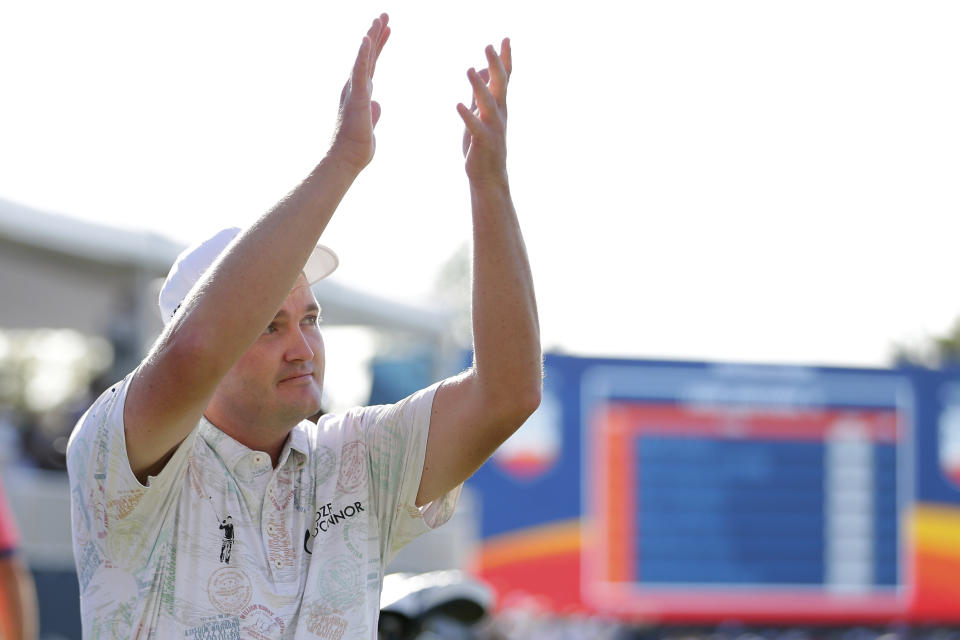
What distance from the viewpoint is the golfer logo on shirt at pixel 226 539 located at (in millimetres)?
1805

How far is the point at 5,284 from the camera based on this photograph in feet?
33.8

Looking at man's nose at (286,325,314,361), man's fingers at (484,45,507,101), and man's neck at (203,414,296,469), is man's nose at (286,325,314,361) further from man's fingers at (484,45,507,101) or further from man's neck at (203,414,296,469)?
man's fingers at (484,45,507,101)

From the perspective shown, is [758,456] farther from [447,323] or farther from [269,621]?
[269,621]

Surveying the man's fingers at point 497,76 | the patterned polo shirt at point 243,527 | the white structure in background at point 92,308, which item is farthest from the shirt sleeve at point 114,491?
the white structure in background at point 92,308

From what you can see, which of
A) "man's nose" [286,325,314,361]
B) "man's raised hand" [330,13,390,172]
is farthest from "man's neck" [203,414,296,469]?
"man's raised hand" [330,13,390,172]

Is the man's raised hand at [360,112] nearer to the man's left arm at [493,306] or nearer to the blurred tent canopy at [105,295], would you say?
the man's left arm at [493,306]

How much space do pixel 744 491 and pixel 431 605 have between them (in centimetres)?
935

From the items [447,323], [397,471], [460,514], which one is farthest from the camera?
[447,323]

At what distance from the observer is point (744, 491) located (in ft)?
39.6

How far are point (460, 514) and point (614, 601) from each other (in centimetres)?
341

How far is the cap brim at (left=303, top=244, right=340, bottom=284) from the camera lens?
2127 mm

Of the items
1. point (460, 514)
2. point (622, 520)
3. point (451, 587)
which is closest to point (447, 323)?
point (460, 514)

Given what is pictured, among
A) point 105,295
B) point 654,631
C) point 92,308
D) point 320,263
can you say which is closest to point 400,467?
point 320,263

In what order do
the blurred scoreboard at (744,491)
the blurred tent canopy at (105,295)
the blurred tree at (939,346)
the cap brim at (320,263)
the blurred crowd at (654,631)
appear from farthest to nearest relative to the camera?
the blurred tree at (939,346) → the blurred scoreboard at (744,491) → the blurred crowd at (654,631) → the blurred tent canopy at (105,295) → the cap brim at (320,263)
